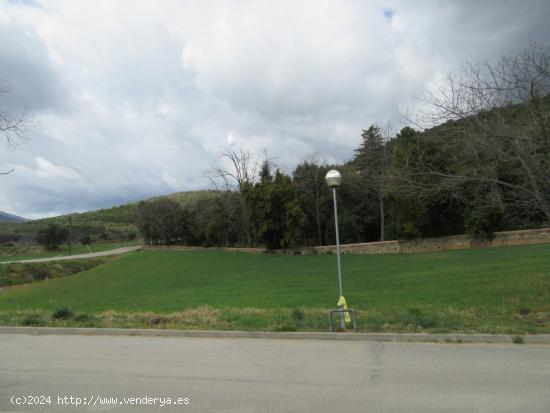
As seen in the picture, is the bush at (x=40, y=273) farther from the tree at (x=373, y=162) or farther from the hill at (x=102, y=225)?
the hill at (x=102, y=225)

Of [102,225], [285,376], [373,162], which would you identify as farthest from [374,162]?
[102,225]

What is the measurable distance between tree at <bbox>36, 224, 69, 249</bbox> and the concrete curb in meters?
→ 85.2

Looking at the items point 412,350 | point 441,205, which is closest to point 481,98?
point 412,350

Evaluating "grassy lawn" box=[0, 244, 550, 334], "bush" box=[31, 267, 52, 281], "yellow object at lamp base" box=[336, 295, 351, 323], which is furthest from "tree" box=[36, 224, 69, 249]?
"yellow object at lamp base" box=[336, 295, 351, 323]

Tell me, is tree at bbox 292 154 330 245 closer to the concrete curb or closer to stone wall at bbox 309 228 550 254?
stone wall at bbox 309 228 550 254

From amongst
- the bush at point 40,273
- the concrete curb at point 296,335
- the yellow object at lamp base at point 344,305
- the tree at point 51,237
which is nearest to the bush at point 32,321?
the concrete curb at point 296,335

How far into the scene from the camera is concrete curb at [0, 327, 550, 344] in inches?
336

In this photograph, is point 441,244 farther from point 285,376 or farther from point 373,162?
point 285,376

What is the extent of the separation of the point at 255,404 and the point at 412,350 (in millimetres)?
3914

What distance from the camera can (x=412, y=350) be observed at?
320 inches

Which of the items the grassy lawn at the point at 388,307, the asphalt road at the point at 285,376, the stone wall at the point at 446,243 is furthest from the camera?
the stone wall at the point at 446,243

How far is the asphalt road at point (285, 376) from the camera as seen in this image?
546 cm

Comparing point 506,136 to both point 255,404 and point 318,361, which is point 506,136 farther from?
point 255,404

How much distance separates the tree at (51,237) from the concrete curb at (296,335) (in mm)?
85199
